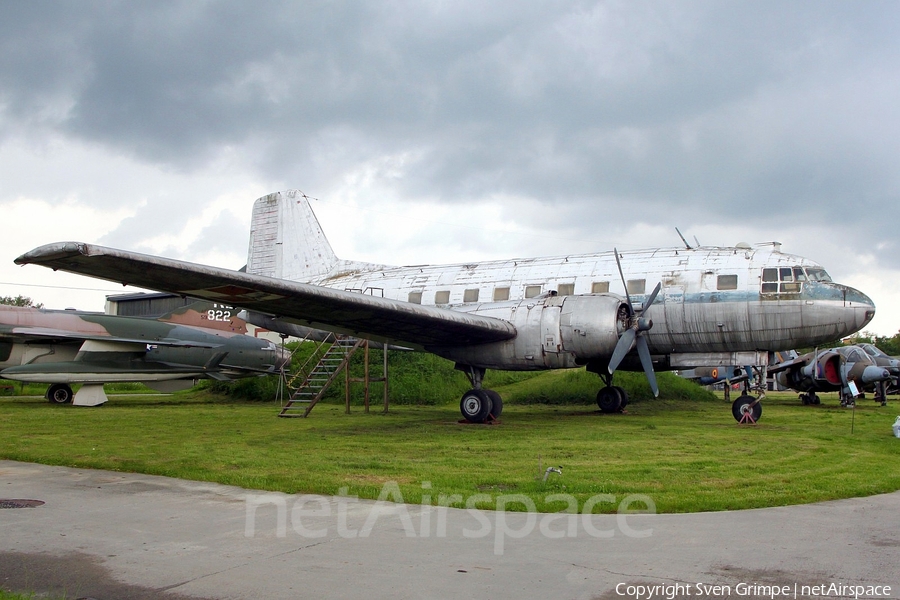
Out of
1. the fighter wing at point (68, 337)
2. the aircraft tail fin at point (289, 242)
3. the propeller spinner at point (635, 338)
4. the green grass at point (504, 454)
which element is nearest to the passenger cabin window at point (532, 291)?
A: the propeller spinner at point (635, 338)

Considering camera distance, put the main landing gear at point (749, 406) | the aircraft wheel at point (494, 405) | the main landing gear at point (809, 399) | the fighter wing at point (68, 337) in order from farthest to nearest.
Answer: the main landing gear at point (809, 399)
the fighter wing at point (68, 337)
the aircraft wheel at point (494, 405)
the main landing gear at point (749, 406)

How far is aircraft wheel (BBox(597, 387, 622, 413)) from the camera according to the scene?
66.1ft

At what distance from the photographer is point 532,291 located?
18094 millimetres

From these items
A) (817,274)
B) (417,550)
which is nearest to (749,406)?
(817,274)

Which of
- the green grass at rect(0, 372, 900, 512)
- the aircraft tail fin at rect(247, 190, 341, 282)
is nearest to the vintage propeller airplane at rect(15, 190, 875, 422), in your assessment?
the green grass at rect(0, 372, 900, 512)

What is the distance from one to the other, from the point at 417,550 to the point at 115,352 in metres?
23.4

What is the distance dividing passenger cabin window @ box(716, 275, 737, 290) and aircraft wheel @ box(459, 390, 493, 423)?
586cm

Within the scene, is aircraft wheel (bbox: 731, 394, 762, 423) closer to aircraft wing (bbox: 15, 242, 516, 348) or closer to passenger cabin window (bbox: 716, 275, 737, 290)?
Result: passenger cabin window (bbox: 716, 275, 737, 290)

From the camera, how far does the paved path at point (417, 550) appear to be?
4469mm

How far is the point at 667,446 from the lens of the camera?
1134 cm

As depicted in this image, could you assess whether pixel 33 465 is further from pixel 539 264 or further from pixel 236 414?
pixel 539 264

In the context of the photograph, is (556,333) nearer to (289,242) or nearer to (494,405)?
(494,405)

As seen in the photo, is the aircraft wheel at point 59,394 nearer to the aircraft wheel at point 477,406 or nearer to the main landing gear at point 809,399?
the aircraft wheel at point 477,406

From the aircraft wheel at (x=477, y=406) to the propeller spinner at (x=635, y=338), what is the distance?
279cm
